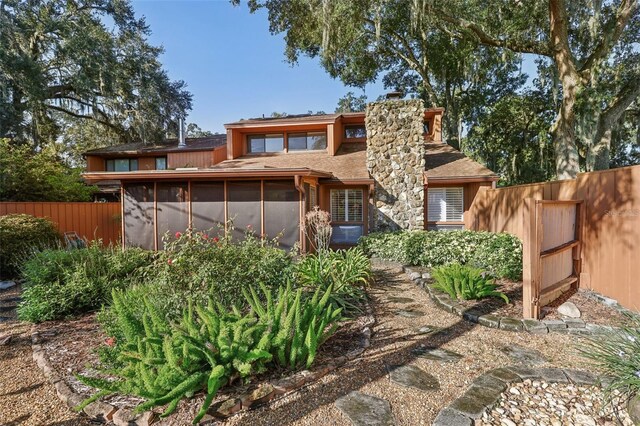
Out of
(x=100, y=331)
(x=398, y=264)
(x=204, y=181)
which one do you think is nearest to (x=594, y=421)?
(x=100, y=331)

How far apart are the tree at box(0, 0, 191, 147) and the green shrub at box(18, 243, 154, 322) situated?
13667 millimetres

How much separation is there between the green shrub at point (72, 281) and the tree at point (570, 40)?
11.0m

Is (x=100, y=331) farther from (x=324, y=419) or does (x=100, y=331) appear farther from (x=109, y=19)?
(x=109, y=19)

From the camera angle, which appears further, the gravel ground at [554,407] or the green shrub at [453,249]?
the green shrub at [453,249]

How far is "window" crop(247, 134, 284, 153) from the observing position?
41.8 feet

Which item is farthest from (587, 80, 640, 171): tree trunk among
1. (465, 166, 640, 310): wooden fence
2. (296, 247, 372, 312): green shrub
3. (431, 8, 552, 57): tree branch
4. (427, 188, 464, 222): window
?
(296, 247, 372, 312): green shrub

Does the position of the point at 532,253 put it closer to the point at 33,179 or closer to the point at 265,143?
the point at 265,143

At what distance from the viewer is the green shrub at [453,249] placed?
20.0 ft

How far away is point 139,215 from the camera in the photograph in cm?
883

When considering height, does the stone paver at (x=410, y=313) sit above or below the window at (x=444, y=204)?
below

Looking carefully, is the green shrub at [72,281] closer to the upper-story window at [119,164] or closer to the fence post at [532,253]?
the fence post at [532,253]

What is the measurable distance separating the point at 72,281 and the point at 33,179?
9604 mm

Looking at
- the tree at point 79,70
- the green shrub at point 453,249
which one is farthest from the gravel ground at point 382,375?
the tree at point 79,70

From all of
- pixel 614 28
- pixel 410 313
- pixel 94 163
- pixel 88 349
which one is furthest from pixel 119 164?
pixel 614 28
